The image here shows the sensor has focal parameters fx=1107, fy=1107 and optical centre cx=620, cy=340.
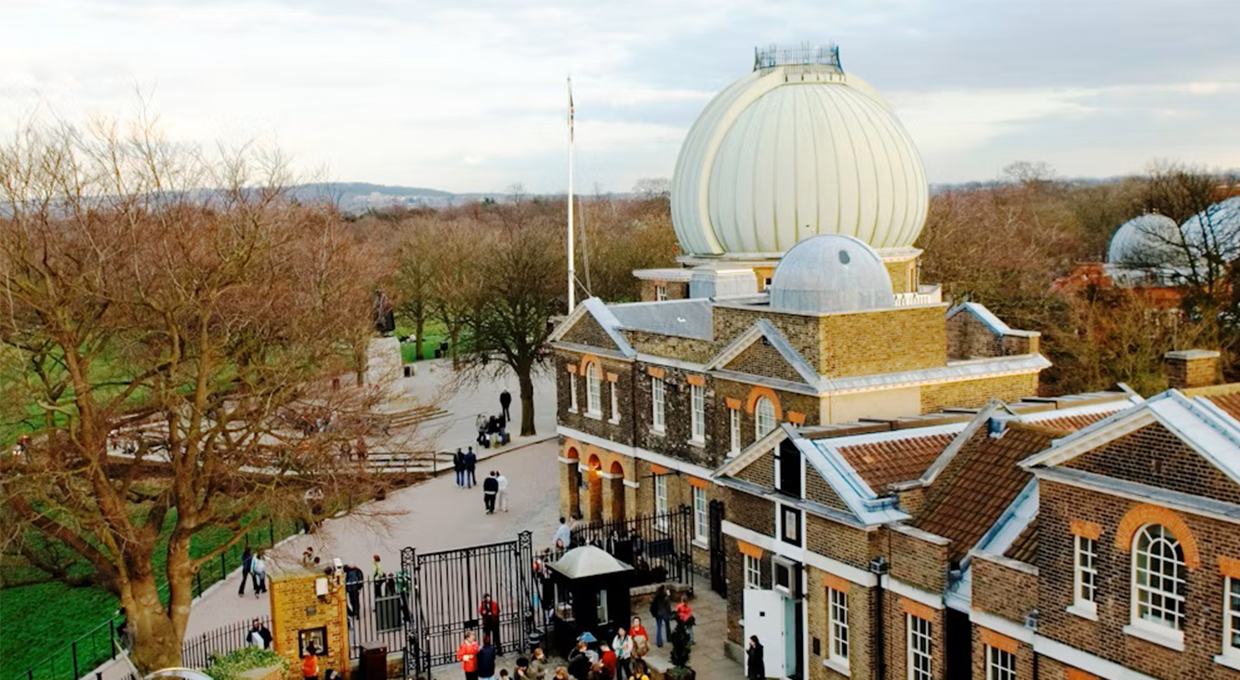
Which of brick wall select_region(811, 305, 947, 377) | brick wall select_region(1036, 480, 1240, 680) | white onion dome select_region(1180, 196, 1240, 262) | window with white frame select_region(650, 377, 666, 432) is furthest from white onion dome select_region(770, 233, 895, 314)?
white onion dome select_region(1180, 196, 1240, 262)

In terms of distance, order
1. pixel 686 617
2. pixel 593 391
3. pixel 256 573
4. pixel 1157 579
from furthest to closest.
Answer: pixel 593 391, pixel 256 573, pixel 686 617, pixel 1157 579

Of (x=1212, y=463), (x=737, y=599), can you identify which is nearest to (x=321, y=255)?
(x=737, y=599)

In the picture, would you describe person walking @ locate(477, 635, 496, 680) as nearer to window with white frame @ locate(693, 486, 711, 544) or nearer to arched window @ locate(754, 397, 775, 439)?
arched window @ locate(754, 397, 775, 439)

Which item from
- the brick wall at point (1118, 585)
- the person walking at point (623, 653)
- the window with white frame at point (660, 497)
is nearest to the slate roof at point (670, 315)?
the window with white frame at point (660, 497)

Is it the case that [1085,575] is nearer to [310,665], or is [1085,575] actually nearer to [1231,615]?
[1231,615]

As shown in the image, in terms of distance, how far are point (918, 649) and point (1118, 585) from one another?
4343 mm

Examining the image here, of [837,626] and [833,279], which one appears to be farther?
[833,279]

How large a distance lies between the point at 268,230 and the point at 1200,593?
690 inches

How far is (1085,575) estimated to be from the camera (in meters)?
14.8

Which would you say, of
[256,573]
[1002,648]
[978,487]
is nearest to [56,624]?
[256,573]

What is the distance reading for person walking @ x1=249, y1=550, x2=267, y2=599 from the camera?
1112 inches

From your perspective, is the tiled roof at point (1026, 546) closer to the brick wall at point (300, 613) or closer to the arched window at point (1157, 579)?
the arched window at point (1157, 579)

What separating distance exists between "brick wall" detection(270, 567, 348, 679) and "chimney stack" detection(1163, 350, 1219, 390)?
57.1ft

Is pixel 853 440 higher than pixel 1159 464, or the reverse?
pixel 1159 464
